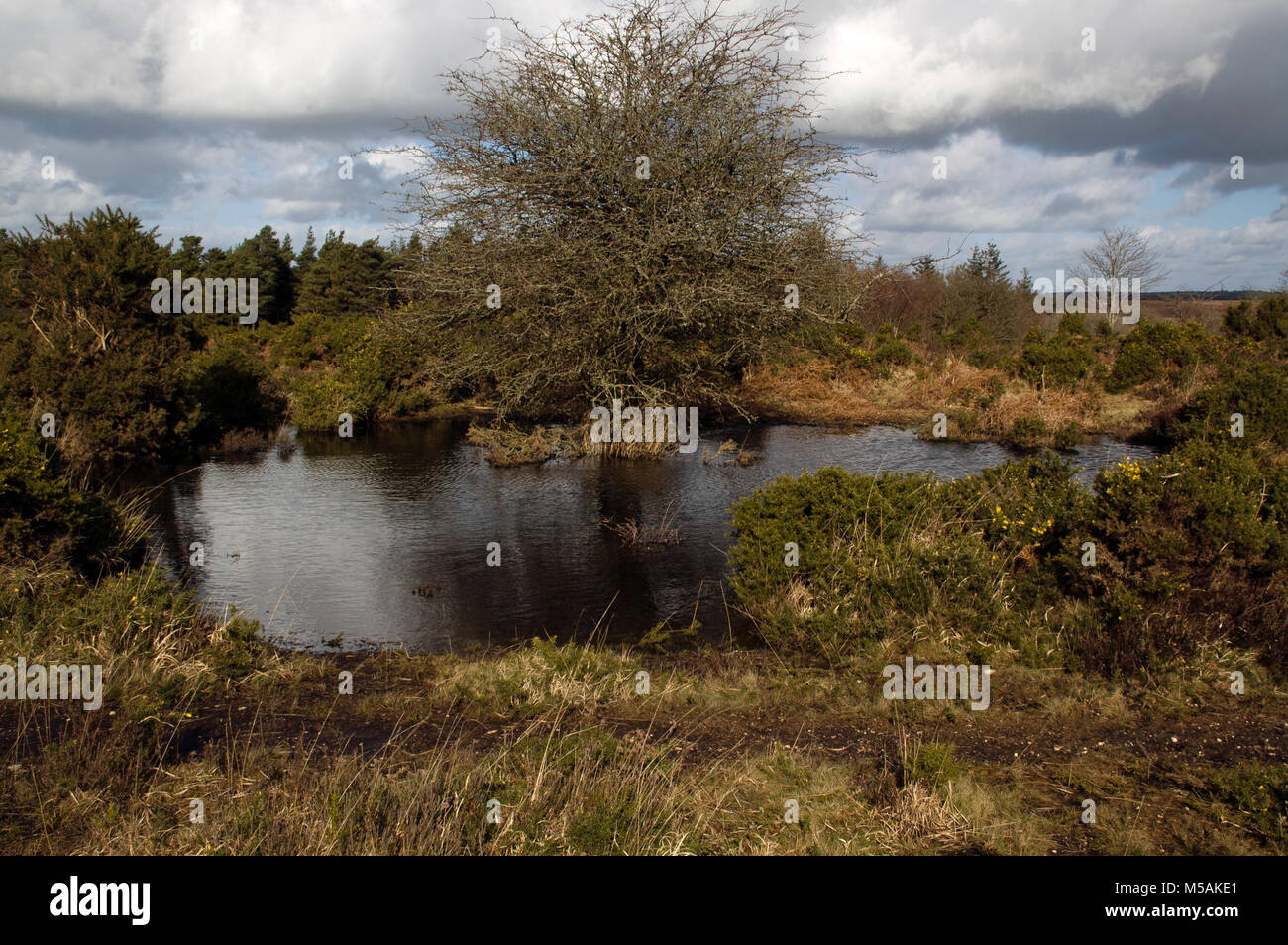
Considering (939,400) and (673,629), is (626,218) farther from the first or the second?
(939,400)

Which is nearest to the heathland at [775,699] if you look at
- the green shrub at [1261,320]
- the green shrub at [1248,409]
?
the green shrub at [1248,409]

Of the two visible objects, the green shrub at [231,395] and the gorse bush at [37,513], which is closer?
the gorse bush at [37,513]

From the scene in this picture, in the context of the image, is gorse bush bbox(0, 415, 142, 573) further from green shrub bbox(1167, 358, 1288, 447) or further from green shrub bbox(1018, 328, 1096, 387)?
green shrub bbox(1018, 328, 1096, 387)

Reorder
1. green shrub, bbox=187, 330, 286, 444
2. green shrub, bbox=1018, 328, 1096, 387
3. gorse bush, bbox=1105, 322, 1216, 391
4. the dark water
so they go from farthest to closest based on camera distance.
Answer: gorse bush, bbox=1105, 322, 1216, 391, green shrub, bbox=1018, 328, 1096, 387, green shrub, bbox=187, 330, 286, 444, the dark water

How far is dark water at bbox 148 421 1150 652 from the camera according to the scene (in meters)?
8.53

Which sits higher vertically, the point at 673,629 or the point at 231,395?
the point at 231,395

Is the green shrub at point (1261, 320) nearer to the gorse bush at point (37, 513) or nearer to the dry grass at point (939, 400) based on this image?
the dry grass at point (939, 400)

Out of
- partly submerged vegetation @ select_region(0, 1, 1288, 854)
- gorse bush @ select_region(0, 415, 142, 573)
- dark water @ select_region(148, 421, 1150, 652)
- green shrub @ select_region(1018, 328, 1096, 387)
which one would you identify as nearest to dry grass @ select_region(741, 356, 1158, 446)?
green shrub @ select_region(1018, 328, 1096, 387)

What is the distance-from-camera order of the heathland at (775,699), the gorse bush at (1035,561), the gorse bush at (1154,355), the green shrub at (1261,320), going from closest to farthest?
the heathland at (775,699)
the gorse bush at (1035,561)
the gorse bush at (1154,355)
the green shrub at (1261,320)

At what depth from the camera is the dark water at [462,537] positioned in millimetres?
8531

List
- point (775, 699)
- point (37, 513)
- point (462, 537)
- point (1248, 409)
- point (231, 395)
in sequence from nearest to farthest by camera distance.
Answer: point (775, 699) → point (37, 513) → point (462, 537) → point (1248, 409) → point (231, 395)

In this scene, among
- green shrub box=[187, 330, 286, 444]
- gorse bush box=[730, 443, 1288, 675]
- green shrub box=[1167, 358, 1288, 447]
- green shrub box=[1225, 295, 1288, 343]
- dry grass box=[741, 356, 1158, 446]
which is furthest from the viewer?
green shrub box=[1225, 295, 1288, 343]

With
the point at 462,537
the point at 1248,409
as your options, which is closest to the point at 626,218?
the point at 462,537

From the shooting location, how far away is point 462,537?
11062mm
